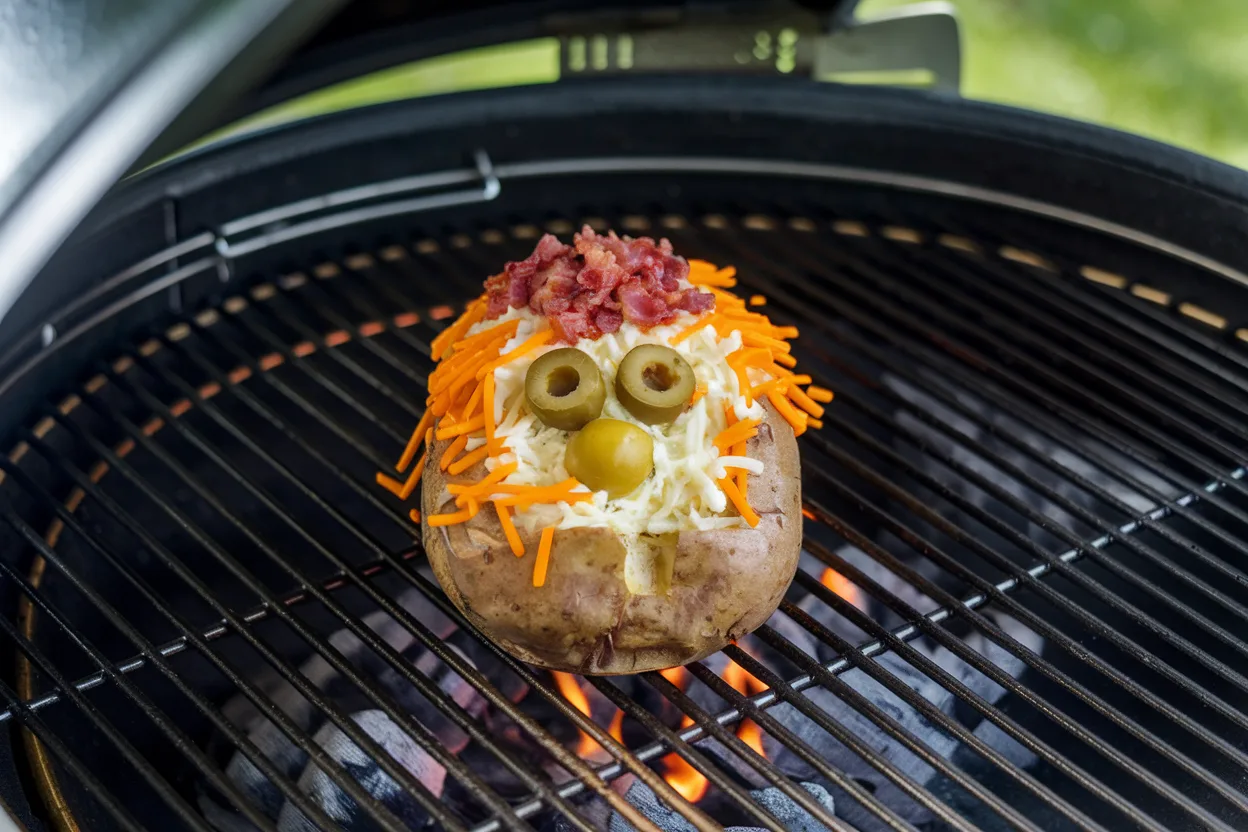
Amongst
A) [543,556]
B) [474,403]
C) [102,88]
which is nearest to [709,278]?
[474,403]

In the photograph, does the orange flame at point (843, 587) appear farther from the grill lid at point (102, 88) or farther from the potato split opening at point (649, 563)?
the grill lid at point (102, 88)

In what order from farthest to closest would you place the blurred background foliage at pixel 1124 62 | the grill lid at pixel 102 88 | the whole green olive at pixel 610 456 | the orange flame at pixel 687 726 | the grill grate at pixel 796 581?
the blurred background foliage at pixel 1124 62 → the orange flame at pixel 687 726 → the grill grate at pixel 796 581 → the whole green olive at pixel 610 456 → the grill lid at pixel 102 88

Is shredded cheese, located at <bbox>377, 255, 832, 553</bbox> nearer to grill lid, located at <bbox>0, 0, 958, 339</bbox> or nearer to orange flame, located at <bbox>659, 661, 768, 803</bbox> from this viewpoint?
orange flame, located at <bbox>659, 661, 768, 803</bbox>

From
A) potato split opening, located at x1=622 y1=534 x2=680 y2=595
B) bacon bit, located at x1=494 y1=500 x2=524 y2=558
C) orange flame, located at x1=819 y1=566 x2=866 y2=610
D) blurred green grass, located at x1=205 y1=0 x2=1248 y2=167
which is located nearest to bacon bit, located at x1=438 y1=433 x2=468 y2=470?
bacon bit, located at x1=494 y1=500 x2=524 y2=558

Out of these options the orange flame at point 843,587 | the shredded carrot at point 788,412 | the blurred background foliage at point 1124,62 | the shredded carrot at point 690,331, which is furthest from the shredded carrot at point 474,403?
the blurred background foliage at point 1124,62

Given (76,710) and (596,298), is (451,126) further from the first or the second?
(76,710)

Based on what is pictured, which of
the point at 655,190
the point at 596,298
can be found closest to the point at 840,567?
the point at 596,298

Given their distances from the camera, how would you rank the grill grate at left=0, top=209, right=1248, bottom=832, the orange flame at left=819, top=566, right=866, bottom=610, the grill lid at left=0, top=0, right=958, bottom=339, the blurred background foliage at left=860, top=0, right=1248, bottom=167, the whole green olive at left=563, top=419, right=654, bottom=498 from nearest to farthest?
the grill lid at left=0, top=0, right=958, bottom=339 < the whole green olive at left=563, top=419, right=654, bottom=498 < the grill grate at left=0, top=209, right=1248, bottom=832 < the orange flame at left=819, top=566, right=866, bottom=610 < the blurred background foliage at left=860, top=0, right=1248, bottom=167
